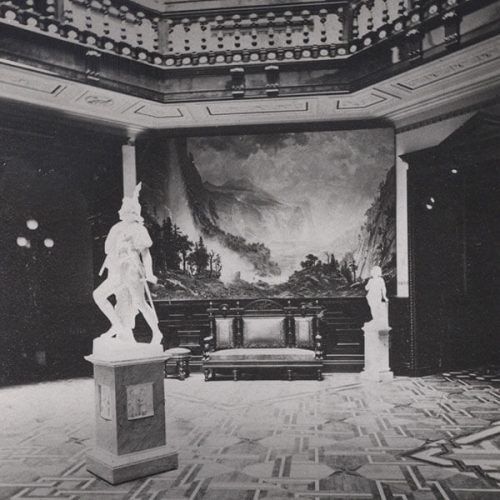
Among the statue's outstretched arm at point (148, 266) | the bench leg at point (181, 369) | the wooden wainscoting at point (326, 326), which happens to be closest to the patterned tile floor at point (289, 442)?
the bench leg at point (181, 369)

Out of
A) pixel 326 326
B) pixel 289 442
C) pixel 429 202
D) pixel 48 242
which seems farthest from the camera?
pixel 48 242

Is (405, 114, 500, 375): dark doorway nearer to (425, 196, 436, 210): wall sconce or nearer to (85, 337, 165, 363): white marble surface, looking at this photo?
(425, 196, 436, 210): wall sconce

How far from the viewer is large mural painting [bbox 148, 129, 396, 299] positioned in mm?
10539

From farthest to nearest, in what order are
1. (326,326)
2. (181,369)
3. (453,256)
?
1. (326,326)
2. (453,256)
3. (181,369)

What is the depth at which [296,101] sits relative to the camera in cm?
955

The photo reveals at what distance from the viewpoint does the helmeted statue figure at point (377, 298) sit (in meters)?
9.70

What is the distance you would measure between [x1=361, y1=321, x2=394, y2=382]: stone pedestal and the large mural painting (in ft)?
3.72

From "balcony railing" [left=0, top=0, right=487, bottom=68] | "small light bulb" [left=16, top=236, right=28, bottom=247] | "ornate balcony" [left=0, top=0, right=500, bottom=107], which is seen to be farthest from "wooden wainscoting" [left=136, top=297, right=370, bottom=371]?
"balcony railing" [left=0, top=0, right=487, bottom=68]

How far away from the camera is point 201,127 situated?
11.0 metres

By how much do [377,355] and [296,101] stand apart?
443 cm

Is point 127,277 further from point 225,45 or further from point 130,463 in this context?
point 225,45

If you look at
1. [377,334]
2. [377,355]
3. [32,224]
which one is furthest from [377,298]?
[32,224]

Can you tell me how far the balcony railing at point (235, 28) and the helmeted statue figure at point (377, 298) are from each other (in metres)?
3.66

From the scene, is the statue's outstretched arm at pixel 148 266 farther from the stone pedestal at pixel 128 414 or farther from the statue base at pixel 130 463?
the statue base at pixel 130 463
